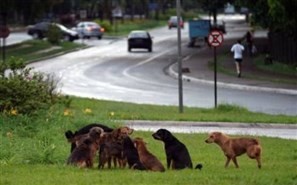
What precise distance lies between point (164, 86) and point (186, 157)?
1137 inches

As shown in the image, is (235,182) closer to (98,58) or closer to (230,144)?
(230,144)

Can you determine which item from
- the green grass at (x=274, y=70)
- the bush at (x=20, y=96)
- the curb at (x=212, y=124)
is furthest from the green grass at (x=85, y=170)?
the green grass at (x=274, y=70)

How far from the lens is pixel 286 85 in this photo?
4006 centimetres

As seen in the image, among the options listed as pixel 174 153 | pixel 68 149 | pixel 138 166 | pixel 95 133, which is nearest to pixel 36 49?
pixel 68 149

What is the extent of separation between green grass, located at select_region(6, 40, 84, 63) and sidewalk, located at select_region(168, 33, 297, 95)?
1131 cm

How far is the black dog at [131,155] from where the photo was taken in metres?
13.2

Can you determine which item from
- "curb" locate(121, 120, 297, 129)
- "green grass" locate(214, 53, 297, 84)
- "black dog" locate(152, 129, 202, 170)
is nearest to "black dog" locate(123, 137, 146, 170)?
"black dog" locate(152, 129, 202, 170)

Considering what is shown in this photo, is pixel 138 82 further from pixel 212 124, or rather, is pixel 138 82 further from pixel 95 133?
pixel 95 133

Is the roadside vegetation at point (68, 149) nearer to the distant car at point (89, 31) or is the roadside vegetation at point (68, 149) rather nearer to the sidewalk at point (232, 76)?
the sidewalk at point (232, 76)

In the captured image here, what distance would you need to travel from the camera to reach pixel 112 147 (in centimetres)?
1354

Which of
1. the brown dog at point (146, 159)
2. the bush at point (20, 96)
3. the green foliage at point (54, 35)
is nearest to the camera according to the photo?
the brown dog at point (146, 159)

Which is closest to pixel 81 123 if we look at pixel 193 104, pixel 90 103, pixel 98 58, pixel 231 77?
pixel 90 103

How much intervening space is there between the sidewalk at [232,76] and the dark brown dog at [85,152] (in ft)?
80.6

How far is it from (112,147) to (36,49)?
5963 cm
